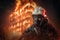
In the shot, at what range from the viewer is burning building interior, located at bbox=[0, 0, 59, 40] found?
247cm

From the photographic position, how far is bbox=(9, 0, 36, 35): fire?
2.50 m

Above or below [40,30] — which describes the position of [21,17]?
above

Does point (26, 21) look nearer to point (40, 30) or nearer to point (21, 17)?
point (21, 17)

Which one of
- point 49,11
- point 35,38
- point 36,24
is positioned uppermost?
point 49,11

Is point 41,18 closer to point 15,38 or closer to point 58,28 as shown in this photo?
point 58,28

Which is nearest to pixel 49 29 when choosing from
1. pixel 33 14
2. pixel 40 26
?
pixel 40 26

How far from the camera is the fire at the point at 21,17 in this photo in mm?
2496

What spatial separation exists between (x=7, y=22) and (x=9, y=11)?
5.9 inches

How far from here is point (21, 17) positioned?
8.29ft

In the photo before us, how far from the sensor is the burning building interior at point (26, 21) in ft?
8.09

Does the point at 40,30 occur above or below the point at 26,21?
below

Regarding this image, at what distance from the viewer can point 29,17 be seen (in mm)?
2514

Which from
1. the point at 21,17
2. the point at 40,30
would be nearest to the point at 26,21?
the point at 21,17

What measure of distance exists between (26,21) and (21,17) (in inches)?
3.4
